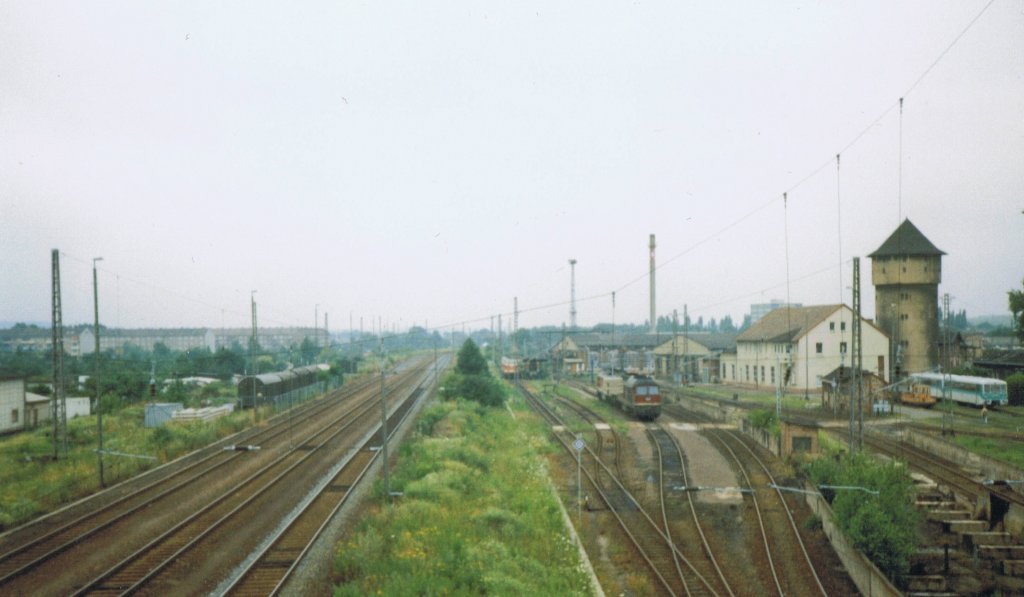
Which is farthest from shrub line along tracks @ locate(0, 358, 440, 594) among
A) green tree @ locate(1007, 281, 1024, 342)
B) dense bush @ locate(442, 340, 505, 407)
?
green tree @ locate(1007, 281, 1024, 342)

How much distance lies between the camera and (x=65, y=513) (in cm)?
2008

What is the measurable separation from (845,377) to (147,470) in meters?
39.4

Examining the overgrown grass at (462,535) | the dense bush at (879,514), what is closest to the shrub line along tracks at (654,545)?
the overgrown grass at (462,535)

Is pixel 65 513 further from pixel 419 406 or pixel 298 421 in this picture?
pixel 419 406

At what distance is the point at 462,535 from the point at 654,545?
19.8 ft

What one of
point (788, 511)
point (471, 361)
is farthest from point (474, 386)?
point (788, 511)

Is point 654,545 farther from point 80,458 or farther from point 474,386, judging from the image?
point 474,386

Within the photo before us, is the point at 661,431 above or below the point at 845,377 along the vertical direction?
below

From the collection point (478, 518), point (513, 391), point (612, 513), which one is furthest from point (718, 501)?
point (513, 391)

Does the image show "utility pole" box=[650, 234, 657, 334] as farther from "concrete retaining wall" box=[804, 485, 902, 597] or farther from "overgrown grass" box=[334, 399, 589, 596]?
"concrete retaining wall" box=[804, 485, 902, 597]

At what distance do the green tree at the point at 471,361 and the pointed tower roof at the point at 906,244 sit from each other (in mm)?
37624

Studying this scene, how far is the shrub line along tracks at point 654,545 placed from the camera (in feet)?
52.3

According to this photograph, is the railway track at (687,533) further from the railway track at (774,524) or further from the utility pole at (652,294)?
the utility pole at (652,294)

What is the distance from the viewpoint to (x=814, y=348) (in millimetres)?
56312
